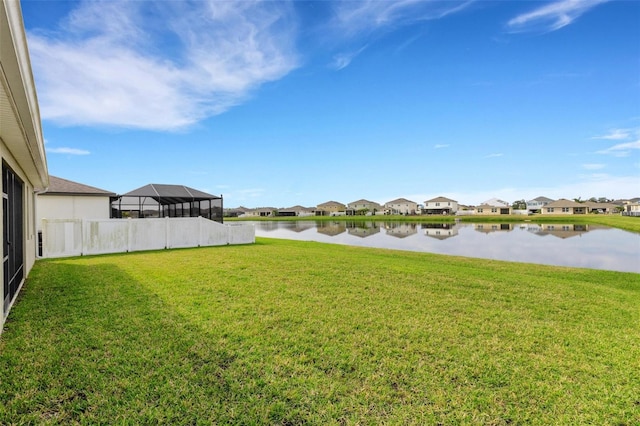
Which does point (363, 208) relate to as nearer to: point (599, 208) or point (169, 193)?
point (599, 208)

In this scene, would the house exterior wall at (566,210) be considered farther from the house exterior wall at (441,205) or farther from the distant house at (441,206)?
the distant house at (441,206)

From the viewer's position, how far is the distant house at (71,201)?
47.9 ft

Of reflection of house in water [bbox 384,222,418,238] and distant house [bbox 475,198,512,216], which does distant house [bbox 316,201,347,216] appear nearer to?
distant house [bbox 475,198,512,216]

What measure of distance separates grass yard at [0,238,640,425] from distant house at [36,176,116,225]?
10047 millimetres

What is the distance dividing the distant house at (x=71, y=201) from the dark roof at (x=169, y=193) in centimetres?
182

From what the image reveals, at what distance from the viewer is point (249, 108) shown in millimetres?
27203

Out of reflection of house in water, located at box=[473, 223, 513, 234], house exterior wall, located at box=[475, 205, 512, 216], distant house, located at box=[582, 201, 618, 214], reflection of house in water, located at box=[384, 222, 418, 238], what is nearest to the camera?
reflection of house in water, located at box=[384, 222, 418, 238]

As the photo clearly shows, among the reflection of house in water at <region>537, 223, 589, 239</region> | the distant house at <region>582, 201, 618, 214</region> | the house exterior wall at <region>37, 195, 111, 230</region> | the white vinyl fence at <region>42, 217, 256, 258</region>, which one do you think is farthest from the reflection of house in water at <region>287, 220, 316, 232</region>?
the distant house at <region>582, 201, 618, 214</region>

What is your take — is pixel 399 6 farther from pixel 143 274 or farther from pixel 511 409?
pixel 511 409

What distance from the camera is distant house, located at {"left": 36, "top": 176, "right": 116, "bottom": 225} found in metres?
14.6

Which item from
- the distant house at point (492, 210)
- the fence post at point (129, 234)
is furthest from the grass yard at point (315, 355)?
the distant house at point (492, 210)

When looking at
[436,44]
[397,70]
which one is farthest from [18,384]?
[397,70]

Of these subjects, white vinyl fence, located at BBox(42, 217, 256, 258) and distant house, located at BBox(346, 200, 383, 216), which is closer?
white vinyl fence, located at BBox(42, 217, 256, 258)

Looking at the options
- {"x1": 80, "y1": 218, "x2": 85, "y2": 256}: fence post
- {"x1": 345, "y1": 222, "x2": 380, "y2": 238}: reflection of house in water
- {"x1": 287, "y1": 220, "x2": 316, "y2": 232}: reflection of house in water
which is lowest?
{"x1": 345, "y1": 222, "x2": 380, "y2": 238}: reflection of house in water
